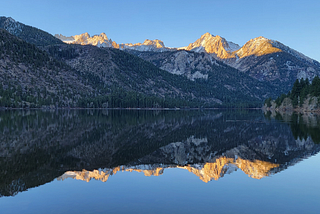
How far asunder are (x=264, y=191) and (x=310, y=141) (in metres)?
31.2

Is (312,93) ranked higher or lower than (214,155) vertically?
higher

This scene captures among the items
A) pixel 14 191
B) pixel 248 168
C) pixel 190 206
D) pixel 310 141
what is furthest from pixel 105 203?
pixel 310 141

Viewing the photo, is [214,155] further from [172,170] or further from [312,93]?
[312,93]

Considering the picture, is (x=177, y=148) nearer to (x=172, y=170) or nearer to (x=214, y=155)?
(x=214, y=155)

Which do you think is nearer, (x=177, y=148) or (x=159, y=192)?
(x=159, y=192)

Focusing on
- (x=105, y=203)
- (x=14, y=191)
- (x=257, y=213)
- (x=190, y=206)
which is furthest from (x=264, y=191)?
(x=14, y=191)

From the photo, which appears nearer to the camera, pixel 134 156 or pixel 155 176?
pixel 155 176

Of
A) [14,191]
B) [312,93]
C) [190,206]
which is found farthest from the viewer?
[312,93]

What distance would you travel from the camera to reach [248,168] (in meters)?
31.6

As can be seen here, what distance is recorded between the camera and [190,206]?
20.0 metres

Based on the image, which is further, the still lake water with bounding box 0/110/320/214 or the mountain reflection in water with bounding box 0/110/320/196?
the mountain reflection in water with bounding box 0/110/320/196

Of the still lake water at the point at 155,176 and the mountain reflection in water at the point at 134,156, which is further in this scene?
the mountain reflection in water at the point at 134,156

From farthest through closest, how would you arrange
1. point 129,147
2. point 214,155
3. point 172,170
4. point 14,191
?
point 129,147
point 214,155
point 172,170
point 14,191

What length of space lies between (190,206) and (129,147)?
2472cm
